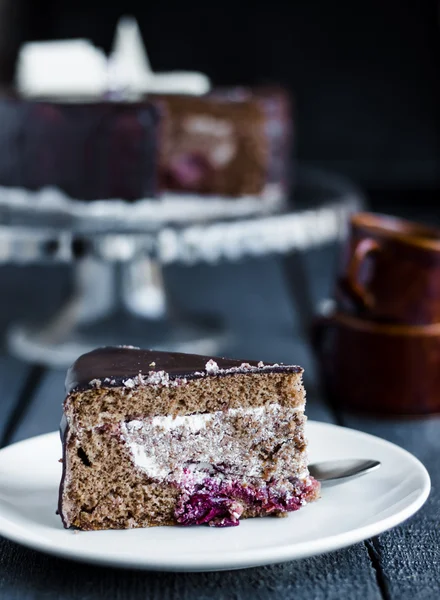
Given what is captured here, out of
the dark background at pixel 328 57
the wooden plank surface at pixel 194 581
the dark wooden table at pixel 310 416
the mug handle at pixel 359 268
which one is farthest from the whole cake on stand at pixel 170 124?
the dark background at pixel 328 57

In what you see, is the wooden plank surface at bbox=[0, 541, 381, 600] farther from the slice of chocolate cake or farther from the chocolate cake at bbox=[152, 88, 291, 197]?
the chocolate cake at bbox=[152, 88, 291, 197]

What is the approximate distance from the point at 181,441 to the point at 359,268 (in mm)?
566

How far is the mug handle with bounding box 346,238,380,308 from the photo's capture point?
62.6 inches

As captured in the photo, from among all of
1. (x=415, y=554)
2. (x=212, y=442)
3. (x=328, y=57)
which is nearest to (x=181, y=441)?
(x=212, y=442)

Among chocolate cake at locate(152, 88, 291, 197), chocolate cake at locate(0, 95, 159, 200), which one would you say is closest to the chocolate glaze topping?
chocolate cake at locate(0, 95, 159, 200)

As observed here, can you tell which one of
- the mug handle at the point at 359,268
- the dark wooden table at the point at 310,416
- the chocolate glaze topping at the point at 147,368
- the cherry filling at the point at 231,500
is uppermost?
the chocolate glaze topping at the point at 147,368

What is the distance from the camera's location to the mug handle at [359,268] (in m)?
1.59

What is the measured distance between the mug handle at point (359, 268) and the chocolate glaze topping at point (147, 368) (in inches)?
19.1

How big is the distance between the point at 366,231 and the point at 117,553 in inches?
31.0

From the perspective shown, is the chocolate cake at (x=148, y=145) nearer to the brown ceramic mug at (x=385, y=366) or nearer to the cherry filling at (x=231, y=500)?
the brown ceramic mug at (x=385, y=366)

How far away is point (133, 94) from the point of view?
2.23 metres

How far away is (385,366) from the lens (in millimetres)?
1616

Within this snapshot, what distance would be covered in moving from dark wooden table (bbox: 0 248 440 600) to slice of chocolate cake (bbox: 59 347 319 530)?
7cm

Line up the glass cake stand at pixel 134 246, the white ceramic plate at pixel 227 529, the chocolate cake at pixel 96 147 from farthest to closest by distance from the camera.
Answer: the chocolate cake at pixel 96 147 → the glass cake stand at pixel 134 246 → the white ceramic plate at pixel 227 529
